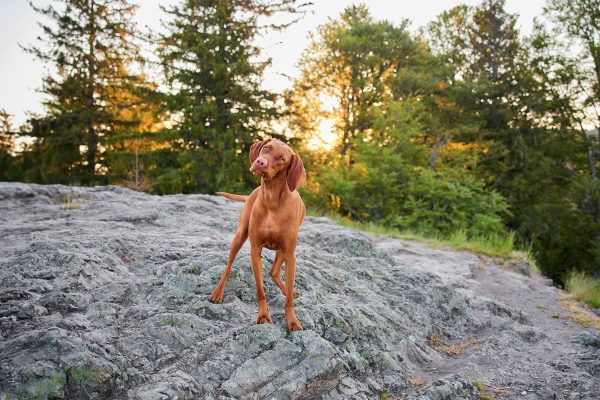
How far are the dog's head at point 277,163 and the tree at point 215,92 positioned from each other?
14534 mm

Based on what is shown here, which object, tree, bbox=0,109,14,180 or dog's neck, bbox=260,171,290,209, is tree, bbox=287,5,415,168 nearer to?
tree, bbox=0,109,14,180

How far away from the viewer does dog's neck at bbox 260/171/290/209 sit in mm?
3352

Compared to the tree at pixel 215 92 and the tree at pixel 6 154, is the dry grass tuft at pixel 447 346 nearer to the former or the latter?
the tree at pixel 215 92

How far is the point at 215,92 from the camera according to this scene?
61.5ft

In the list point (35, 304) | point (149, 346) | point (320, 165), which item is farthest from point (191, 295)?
point (320, 165)

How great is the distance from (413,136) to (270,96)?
683 cm

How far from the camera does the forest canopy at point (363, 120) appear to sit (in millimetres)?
18141

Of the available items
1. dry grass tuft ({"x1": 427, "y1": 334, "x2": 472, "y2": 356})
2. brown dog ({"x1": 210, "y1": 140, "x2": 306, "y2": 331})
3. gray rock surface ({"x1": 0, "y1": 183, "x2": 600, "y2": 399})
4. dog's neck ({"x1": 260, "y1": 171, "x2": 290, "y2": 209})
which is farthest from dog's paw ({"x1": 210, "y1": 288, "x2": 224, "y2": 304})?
dry grass tuft ({"x1": 427, "y1": 334, "x2": 472, "y2": 356})

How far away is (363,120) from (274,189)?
840 inches

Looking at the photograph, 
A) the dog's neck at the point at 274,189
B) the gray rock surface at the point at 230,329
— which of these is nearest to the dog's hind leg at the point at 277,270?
the gray rock surface at the point at 230,329

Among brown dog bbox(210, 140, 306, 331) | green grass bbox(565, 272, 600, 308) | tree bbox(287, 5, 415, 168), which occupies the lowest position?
green grass bbox(565, 272, 600, 308)

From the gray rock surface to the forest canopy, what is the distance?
11.2 m

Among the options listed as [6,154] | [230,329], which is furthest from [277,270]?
[6,154]

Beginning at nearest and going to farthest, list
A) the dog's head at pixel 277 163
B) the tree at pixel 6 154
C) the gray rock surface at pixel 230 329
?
the gray rock surface at pixel 230 329 → the dog's head at pixel 277 163 → the tree at pixel 6 154
